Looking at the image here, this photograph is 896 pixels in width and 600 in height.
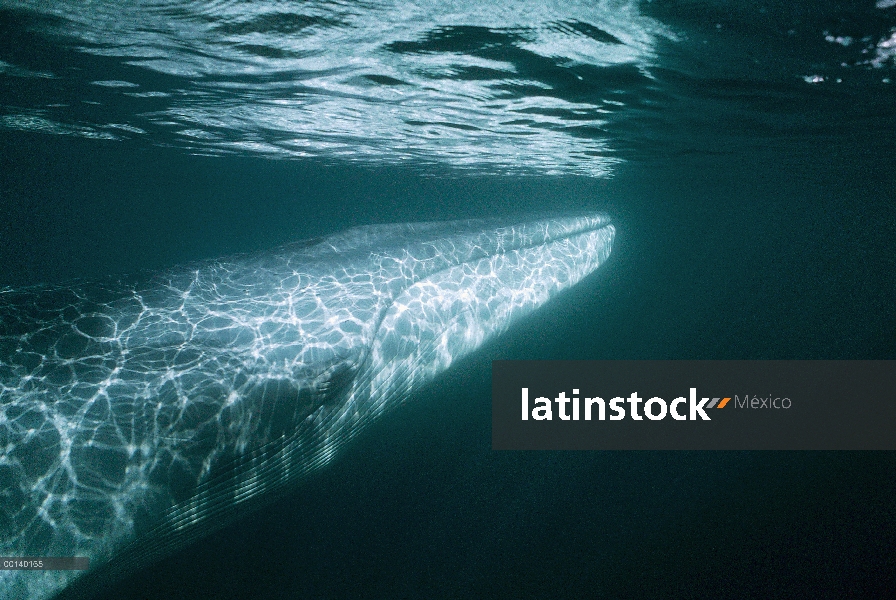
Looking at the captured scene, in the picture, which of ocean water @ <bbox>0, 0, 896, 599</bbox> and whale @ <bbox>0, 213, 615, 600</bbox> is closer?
whale @ <bbox>0, 213, 615, 600</bbox>

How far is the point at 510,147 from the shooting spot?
32.2 ft

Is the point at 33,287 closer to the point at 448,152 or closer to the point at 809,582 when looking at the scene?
the point at 448,152

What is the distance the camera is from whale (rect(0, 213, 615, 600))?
288 centimetres

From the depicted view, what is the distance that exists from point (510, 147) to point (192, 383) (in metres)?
9.00

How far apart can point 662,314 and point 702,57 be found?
923cm
